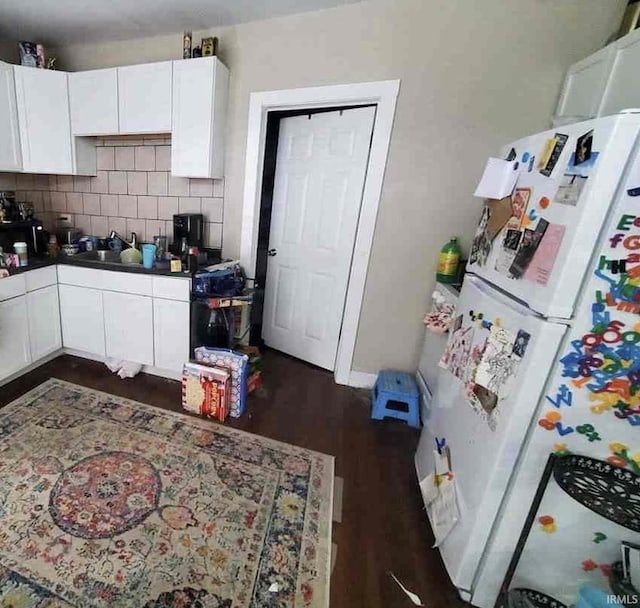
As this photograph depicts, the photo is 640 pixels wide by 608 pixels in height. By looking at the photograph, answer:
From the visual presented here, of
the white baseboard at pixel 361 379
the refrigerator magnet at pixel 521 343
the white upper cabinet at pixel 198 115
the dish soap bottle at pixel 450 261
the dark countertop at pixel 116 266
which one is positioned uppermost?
the white upper cabinet at pixel 198 115

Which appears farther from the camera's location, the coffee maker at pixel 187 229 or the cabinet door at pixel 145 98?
the coffee maker at pixel 187 229

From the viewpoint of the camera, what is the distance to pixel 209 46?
206 cm

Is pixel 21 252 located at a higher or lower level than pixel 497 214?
lower

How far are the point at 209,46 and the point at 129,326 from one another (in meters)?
1.96

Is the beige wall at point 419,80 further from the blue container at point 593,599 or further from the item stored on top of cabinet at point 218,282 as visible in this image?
the blue container at point 593,599

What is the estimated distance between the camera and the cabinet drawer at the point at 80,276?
2254mm

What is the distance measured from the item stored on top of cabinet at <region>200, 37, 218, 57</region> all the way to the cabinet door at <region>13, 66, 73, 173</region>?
112 centimetres

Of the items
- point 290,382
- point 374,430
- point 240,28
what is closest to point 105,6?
point 240,28

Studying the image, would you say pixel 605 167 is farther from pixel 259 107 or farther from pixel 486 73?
pixel 259 107

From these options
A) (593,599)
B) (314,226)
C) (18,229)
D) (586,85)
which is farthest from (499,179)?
(18,229)

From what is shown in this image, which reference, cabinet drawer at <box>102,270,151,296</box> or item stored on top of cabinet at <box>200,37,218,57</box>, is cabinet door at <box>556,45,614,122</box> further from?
cabinet drawer at <box>102,270,151,296</box>

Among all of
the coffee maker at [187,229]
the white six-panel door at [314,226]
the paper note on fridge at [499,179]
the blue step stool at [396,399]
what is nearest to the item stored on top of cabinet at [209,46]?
the white six-panel door at [314,226]

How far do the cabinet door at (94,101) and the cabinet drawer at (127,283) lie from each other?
105 cm

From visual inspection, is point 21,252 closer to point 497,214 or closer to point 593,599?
point 497,214
